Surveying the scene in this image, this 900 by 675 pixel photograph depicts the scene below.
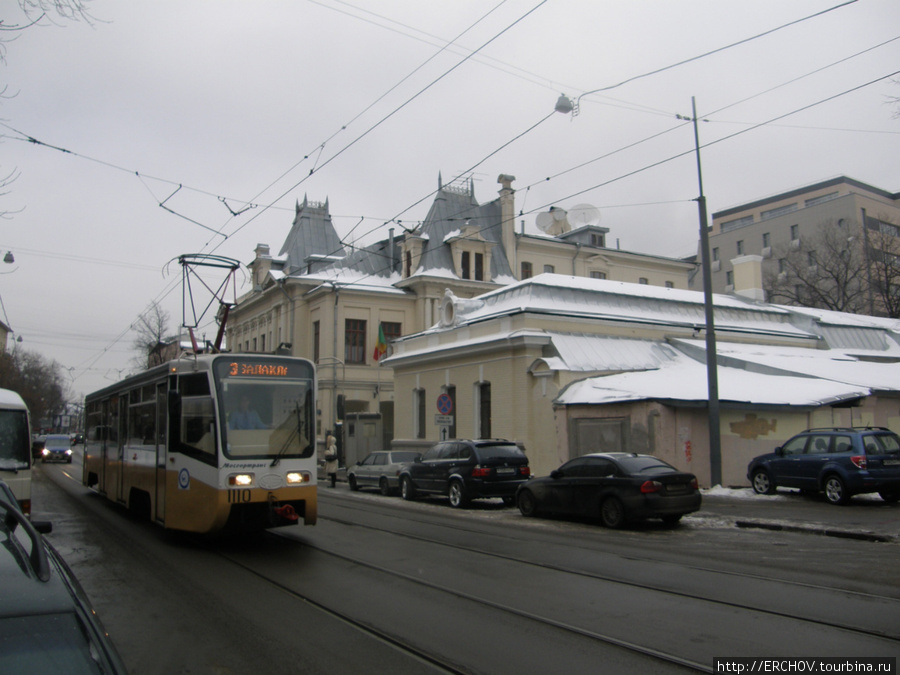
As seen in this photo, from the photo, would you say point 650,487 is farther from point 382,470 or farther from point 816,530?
point 382,470

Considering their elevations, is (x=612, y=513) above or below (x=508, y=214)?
below

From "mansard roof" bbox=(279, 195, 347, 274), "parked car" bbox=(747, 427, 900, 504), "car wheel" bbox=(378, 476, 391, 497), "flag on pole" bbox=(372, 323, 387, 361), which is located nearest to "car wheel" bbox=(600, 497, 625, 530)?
"parked car" bbox=(747, 427, 900, 504)

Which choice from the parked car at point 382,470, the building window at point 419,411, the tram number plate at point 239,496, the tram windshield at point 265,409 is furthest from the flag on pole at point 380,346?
the tram number plate at point 239,496

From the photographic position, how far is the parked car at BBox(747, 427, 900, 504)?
1566 centimetres

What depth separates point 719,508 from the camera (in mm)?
16531

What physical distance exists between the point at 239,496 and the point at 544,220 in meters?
44.2

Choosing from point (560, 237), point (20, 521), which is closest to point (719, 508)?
point (20, 521)

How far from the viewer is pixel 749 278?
40.1 m

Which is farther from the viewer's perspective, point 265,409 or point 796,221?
point 796,221

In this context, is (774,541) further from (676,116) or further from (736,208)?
(736,208)

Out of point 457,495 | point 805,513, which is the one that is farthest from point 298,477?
point 805,513

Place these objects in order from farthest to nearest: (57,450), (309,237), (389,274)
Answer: (309,237)
(57,450)
(389,274)

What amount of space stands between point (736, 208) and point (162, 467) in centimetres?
8065

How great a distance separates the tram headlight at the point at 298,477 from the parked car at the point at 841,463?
1223 centimetres
